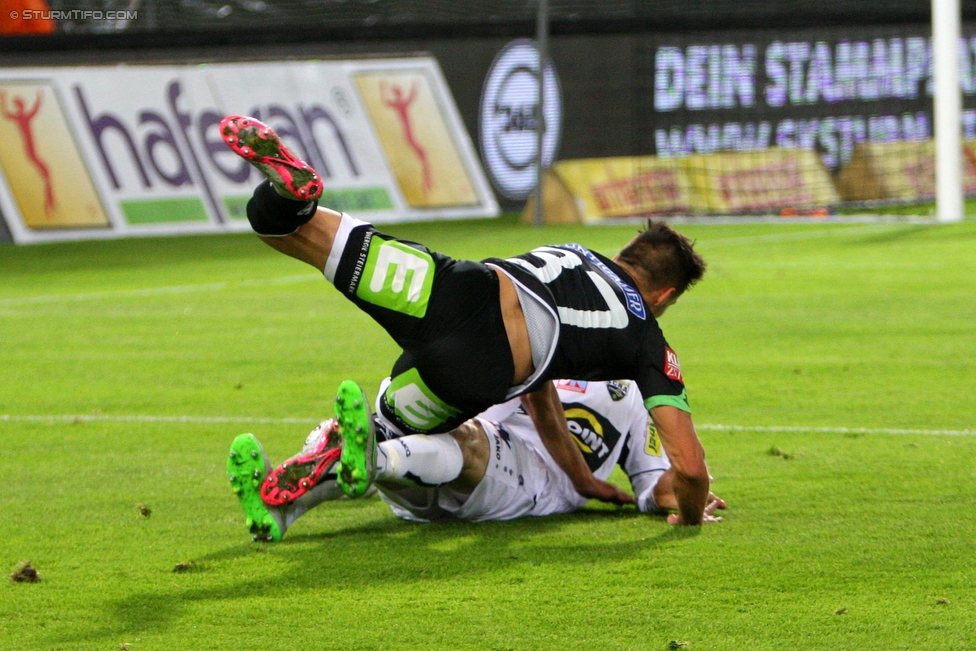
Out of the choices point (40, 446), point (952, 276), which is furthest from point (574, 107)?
point (40, 446)

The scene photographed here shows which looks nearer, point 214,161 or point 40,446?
point 40,446

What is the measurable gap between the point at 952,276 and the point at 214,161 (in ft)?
35.2

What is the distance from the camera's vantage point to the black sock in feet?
15.0

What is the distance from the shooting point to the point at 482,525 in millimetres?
5191

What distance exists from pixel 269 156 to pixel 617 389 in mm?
1685

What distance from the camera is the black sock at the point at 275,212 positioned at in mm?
4566

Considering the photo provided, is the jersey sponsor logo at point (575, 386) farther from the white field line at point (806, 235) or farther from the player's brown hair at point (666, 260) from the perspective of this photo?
the white field line at point (806, 235)

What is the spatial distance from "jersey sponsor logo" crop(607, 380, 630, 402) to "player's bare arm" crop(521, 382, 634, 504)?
10.7 inches

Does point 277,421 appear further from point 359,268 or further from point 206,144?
point 206,144

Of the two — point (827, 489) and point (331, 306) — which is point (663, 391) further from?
point (331, 306)

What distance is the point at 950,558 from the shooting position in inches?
180

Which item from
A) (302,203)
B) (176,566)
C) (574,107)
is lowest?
(574,107)

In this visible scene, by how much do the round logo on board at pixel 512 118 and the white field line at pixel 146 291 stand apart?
31.4ft

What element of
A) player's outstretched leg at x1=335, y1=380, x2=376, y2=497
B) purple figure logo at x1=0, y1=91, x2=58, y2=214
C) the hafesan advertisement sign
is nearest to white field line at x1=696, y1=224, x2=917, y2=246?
the hafesan advertisement sign
